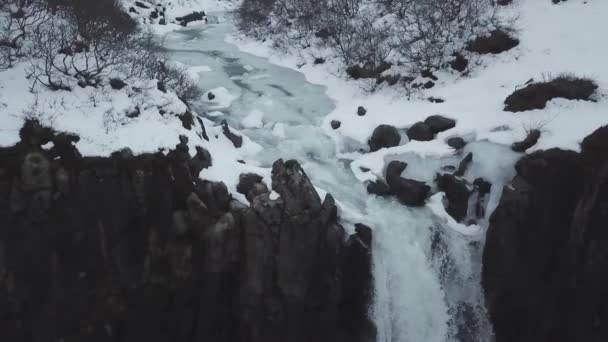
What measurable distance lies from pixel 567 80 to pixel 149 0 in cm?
3217

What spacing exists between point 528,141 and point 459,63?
7013mm

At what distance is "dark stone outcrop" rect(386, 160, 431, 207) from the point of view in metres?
11.2

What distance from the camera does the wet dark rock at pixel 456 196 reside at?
1059 centimetres

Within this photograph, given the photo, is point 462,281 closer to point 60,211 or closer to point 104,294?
point 104,294

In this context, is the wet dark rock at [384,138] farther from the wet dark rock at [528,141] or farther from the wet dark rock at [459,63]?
the wet dark rock at [459,63]

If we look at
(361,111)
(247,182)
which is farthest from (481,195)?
(361,111)

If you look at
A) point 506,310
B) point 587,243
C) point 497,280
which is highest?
point 587,243

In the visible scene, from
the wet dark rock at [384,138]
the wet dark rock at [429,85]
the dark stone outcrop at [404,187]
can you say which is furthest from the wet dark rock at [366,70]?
the dark stone outcrop at [404,187]

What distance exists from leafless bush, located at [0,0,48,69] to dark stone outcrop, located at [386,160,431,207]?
11450mm

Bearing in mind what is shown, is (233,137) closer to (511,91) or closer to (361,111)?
(361,111)

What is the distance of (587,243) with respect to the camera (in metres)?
8.47

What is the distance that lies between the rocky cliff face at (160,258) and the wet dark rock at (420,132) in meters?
5.06

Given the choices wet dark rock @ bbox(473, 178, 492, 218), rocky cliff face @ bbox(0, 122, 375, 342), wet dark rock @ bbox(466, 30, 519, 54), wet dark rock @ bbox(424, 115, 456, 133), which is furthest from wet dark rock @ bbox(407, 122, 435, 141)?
wet dark rock @ bbox(466, 30, 519, 54)

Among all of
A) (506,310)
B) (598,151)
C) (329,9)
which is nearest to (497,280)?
(506,310)
